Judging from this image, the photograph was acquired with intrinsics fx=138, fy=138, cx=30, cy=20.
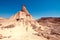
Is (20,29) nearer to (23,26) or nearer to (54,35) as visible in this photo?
(23,26)

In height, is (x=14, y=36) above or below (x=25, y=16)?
below

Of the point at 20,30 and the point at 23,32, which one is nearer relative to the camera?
the point at 23,32

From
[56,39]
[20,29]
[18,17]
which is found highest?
[18,17]

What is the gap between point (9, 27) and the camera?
2405cm

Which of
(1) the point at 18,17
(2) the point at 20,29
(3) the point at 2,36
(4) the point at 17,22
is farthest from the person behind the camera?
(1) the point at 18,17

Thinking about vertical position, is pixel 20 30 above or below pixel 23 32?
above

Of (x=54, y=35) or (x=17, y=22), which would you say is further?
(x=17, y=22)

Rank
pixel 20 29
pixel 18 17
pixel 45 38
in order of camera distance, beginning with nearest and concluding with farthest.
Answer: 1. pixel 45 38
2. pixel 20 29
3. pixel 18 17

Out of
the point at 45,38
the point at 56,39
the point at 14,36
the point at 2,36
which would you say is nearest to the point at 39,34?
the point at 45,38

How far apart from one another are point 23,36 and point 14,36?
136 centimetres

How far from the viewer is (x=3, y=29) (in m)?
23.0

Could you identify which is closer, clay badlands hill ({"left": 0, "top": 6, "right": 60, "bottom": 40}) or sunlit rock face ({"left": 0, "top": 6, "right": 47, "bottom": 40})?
sunlit rock face ({"left": 0, "top": 6, "right": 47, "bottom": 40})

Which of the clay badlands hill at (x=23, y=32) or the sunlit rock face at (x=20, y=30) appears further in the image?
the clay badlands hill at (x=23, y=32)

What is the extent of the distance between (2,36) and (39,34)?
5960mm
